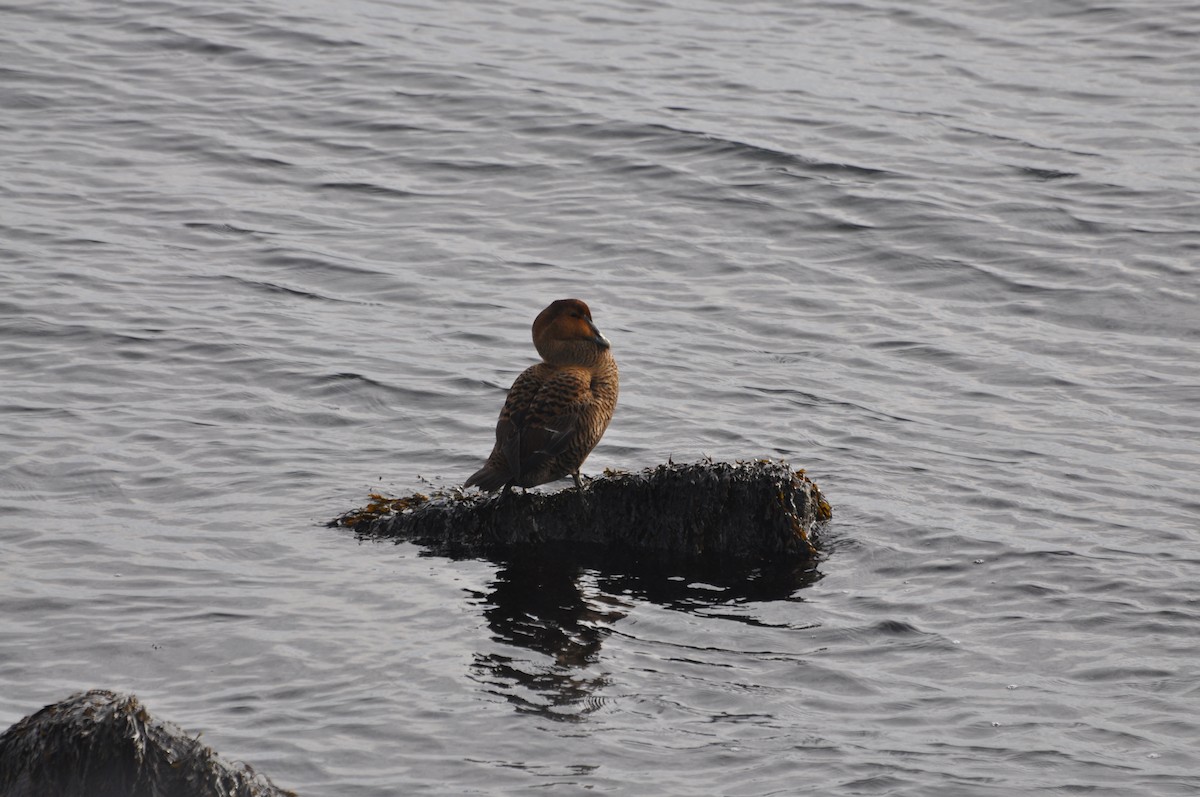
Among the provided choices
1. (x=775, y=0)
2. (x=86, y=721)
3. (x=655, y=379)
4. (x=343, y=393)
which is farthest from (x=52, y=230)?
(x=775, y=0)

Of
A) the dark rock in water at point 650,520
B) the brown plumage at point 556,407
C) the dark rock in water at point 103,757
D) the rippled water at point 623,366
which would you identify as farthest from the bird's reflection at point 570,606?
the dark rock in water at point 103,757

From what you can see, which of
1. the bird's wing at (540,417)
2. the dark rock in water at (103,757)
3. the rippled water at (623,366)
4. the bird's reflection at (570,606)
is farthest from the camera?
the bird's wing at (540,417)

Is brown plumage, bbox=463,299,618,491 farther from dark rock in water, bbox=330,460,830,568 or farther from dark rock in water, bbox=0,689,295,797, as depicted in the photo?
dark rock in water, bbox=0,689,295,797

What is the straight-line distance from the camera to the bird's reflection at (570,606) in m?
6.31

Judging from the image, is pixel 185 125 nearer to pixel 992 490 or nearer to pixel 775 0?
pixel 775 0

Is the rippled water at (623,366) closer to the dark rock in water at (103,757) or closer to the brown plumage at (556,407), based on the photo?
the brown plumage at (556,407)

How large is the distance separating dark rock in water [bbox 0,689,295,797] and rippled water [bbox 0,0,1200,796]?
700 mm

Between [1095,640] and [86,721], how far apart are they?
4390 millimetres

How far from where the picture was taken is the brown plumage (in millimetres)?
7605

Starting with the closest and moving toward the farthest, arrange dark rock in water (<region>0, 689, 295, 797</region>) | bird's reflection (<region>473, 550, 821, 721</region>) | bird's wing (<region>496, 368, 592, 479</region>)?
1. dark rock in water (<region>0, 689, 295, 797</region>)
2. bird's reflection (<region>473, 550, 821, 721</region>)
3. bird's wing (<region>496, 368, 592, 479</region>)

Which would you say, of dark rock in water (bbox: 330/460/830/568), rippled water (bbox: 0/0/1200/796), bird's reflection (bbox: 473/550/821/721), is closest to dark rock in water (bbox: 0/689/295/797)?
rippled water (bbox: 0/0/1200/796)

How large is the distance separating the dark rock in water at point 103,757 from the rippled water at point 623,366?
2.30 ft

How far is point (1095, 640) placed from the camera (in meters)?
7.01

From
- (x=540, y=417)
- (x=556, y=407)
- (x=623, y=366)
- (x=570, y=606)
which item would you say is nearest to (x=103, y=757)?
(x=570, y=606)
